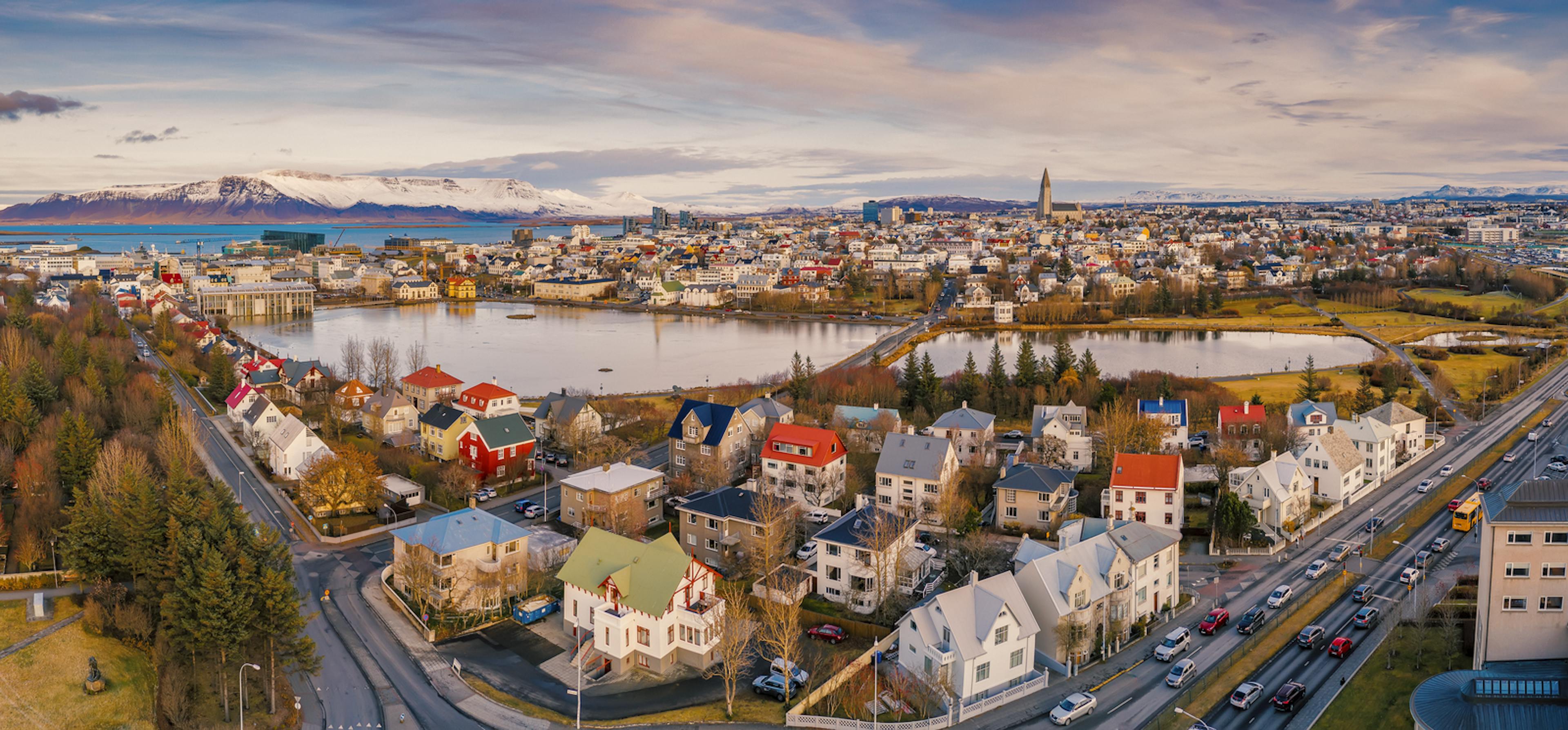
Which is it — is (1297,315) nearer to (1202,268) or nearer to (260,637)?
(1202,268)

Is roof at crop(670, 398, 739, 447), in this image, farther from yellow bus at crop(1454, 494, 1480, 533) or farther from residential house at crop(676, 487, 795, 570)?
yellow bus at crop(1454, 494, 1480, 533)

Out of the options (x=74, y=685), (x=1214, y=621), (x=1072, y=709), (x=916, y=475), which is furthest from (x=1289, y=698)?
(x=74, y=685)

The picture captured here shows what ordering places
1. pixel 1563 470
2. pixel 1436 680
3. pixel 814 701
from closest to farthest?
pixel 1436 680 → pixel 814 701 → pixel 1563 470

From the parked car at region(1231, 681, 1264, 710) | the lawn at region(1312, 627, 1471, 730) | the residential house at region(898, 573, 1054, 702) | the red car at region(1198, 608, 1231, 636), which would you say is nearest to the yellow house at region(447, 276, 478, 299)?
the residential house at region(898, 573, 1054, 702)

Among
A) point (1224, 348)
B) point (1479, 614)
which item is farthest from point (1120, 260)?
point (1479, 614)

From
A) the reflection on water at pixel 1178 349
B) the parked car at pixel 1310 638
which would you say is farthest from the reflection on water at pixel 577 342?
the parked car at pixel 1310 638

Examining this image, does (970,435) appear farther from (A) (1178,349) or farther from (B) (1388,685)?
(A) (1178,349)
